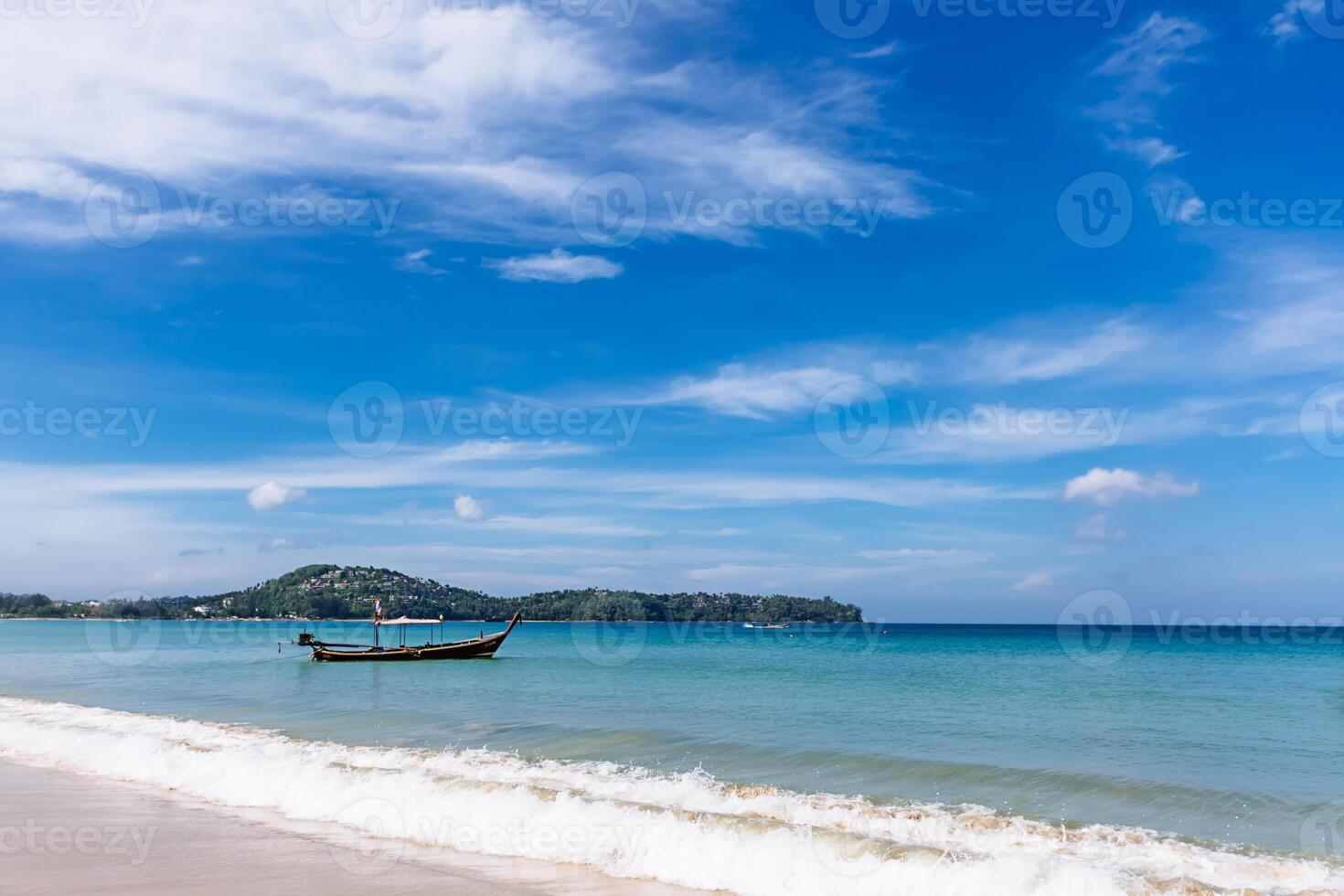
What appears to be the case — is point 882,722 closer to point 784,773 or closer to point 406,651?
point 784,773

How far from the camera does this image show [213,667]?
164ft

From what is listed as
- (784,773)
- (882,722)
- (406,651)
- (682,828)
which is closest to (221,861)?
(682,828)

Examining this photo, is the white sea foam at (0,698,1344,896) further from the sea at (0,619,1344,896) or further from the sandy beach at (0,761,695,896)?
the sandy beach at (0,761,695,896)

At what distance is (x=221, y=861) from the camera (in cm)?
974

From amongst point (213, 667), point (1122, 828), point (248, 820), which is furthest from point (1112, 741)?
point (213, 667)

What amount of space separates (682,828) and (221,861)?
529 centimetres

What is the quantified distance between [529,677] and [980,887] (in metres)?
35.6

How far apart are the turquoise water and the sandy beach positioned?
632 cm

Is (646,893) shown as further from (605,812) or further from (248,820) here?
(248,820)

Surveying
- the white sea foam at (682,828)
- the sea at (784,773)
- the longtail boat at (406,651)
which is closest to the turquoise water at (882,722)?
the sea at (784,773)

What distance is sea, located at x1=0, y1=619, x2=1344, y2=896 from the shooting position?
10.0 m

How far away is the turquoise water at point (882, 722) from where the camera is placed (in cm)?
1452

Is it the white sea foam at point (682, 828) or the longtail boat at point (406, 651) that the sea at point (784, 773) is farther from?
the longtail boat at point (406, 651)

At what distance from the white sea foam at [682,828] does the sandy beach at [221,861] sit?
40cm
